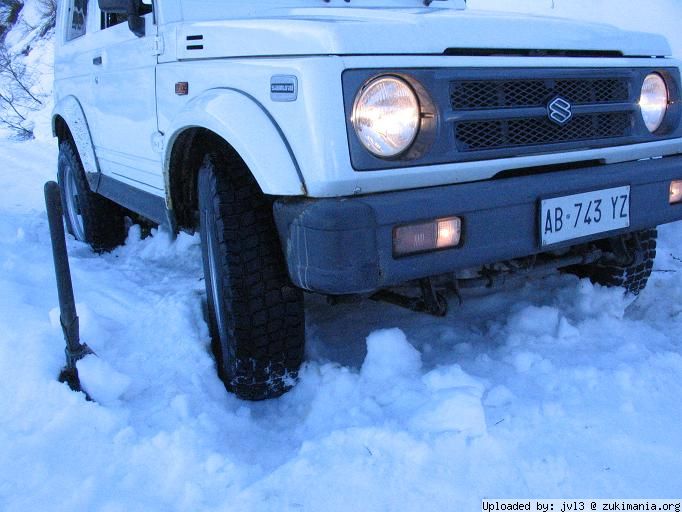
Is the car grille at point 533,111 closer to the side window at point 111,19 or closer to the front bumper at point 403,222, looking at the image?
the front bumper at point 403,222

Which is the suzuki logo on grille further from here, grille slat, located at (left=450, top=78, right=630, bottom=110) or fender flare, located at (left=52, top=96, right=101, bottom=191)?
fender flare, located at (left=52, top=96, right=101, bottom=191)

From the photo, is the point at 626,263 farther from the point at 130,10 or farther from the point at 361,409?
the point at 130,10

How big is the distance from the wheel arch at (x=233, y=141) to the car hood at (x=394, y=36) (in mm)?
171

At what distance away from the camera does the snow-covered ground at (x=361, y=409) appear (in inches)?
68.5

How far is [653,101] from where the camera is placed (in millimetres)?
2418

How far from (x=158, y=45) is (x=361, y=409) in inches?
64.3

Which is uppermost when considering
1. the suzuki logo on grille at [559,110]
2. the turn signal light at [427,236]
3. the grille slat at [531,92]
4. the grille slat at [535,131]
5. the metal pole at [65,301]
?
the grille slat at [531,92]

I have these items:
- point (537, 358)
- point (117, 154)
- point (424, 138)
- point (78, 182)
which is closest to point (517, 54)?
point (424, 138)

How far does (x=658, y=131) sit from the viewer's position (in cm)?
244

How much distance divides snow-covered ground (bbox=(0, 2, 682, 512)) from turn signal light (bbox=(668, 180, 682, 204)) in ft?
1.79

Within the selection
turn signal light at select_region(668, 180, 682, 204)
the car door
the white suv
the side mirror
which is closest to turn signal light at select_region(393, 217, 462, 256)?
the white suv

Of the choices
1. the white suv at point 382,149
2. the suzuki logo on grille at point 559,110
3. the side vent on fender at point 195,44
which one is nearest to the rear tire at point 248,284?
the white suv at point 382,149

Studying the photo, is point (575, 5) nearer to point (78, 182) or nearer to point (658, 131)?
point (658, 131)

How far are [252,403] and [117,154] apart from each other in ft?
5.74
